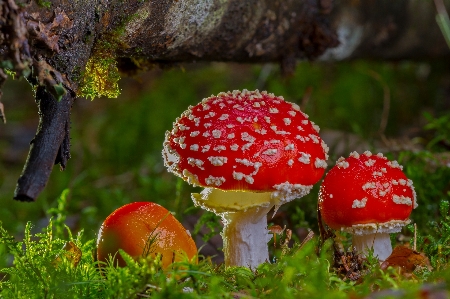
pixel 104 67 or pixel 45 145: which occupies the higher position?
pixel 104 67

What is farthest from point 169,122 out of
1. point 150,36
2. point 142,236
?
point 142,236

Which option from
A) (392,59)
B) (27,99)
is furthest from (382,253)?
(27,99)

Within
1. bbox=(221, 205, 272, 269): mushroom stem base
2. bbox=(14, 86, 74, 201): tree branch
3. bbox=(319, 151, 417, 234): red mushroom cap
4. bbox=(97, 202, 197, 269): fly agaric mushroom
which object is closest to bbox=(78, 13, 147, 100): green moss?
bbox=(14, 86, 74, 201): tree branch

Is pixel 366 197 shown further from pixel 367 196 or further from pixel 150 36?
pixel 150 36

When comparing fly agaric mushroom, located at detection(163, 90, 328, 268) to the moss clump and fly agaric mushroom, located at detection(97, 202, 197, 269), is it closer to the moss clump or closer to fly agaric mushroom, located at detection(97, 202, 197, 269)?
fly agaric mushroom, located at detection(97, 202, 197, 269)

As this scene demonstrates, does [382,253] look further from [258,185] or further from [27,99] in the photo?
[27,99]

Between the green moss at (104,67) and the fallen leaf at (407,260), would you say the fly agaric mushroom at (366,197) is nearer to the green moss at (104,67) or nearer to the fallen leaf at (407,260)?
the fallen leaf at (407,260)
